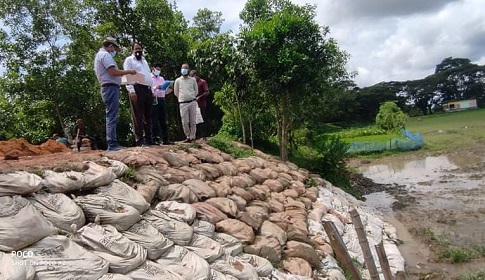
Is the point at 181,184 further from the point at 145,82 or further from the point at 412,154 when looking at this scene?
the point at 412,154

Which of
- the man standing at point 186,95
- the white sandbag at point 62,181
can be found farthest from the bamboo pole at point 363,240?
the man standing at point 186,95

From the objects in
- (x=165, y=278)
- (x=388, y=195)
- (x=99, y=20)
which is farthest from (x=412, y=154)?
(x=165, y=278)

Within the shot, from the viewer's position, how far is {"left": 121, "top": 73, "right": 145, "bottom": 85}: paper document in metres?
5.30

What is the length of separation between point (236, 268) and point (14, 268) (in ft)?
6.05

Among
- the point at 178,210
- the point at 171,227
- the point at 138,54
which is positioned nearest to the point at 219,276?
the point at 171,227

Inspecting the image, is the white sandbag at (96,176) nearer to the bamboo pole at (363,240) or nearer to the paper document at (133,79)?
the paper document at (133,79)

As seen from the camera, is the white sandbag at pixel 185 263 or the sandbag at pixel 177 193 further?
the sandbag at pixel 177 193

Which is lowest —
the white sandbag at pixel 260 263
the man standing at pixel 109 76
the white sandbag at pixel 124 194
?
the white sandbag at pixel 260 263

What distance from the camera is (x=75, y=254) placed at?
260 centimetres

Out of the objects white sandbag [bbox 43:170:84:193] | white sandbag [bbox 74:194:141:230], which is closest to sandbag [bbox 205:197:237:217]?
white sandbag [bbox 74:194:141:230]

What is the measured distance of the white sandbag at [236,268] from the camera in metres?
3.45

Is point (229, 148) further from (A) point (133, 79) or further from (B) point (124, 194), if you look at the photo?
(B) point (124, 194)

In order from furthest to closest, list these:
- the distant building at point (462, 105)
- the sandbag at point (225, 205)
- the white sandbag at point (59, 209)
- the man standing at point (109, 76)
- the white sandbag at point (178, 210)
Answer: the distant building at point (462, 105) < the man standing at point (109, 76) < the sandbag at point (225, 205) < the white sandbag at point (178, 210) < the white sandbag at point (59, 209)

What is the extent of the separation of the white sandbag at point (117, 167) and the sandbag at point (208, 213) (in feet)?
2.50
